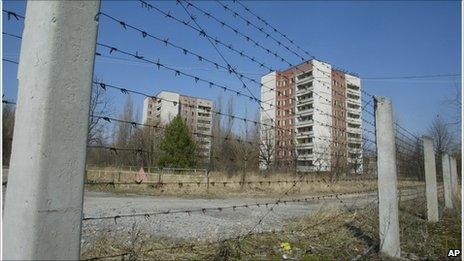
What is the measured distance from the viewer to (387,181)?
19.5 feet

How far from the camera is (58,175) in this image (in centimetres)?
255

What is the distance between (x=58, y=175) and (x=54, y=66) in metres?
0.67

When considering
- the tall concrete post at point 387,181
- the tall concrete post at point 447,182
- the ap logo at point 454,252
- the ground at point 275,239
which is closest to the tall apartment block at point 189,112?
the ground at point 275,239

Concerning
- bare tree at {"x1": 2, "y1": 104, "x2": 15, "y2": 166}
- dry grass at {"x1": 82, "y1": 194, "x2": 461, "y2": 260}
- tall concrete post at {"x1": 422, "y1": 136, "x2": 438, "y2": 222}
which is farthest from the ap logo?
bare tree at {"x1": 2, "y1": 104, "x2": 15, "y2": 166}

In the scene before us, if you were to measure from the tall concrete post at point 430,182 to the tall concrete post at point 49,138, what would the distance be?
8.65m

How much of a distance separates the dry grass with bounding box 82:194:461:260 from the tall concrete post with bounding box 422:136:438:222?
397mm

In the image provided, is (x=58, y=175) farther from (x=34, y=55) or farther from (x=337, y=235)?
(x=337, y=235)

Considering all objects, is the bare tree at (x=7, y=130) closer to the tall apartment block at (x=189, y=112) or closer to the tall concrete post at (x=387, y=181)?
the tall apartment block at (x=189, y=112)

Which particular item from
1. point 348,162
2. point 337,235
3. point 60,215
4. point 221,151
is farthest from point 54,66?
point 348,162

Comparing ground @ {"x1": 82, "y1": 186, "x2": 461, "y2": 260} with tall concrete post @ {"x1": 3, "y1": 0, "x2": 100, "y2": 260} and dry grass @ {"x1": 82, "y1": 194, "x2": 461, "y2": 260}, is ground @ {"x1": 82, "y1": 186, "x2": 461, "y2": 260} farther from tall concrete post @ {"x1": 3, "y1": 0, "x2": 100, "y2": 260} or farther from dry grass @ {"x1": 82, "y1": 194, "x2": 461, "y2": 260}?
tall concrete post @ {"x1": 3, "y1": 0, "x2": 100, "y2": 260}

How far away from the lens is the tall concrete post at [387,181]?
569 cm

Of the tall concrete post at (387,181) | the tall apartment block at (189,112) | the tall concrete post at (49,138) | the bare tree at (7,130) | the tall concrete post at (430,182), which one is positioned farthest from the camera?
the tall concrete post at (430,182)

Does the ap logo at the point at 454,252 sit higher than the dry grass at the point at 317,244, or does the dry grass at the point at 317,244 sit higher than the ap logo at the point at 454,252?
the dry grass at the point at 317,244

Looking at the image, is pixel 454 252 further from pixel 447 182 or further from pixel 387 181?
pixel 447 182
